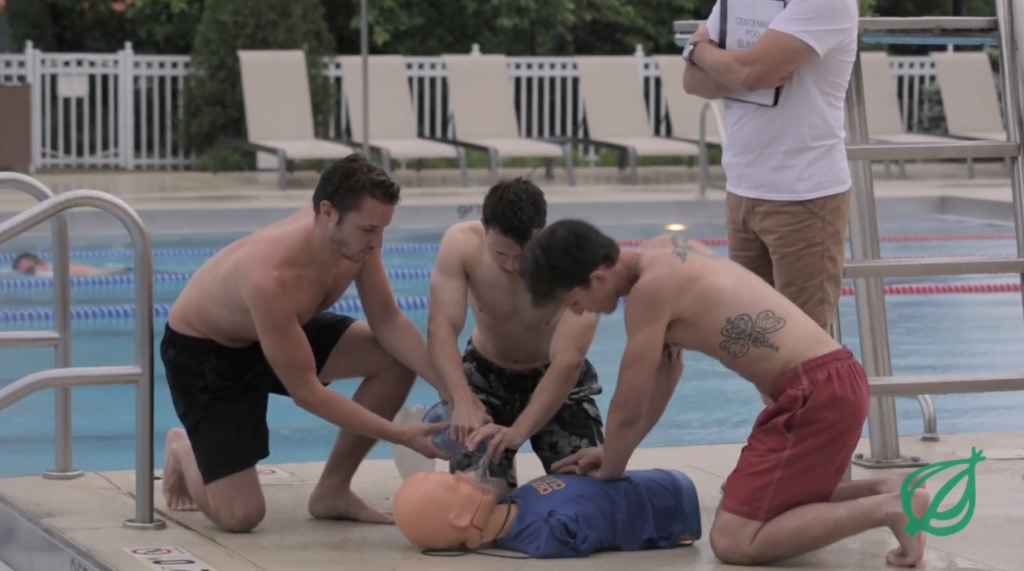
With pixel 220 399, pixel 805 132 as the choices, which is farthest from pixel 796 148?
→ pixel 220 399

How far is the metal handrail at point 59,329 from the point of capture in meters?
4.70

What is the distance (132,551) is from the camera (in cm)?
391

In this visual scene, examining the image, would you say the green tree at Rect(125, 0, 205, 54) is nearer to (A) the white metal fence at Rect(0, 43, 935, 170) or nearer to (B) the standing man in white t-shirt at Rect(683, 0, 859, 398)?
(A) the white metal fence at Rect(0, 43, 935, 170)

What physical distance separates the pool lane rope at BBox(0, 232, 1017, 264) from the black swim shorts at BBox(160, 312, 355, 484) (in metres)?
6.76

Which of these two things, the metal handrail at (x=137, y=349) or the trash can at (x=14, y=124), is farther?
the trash can at (x=14, y=124)

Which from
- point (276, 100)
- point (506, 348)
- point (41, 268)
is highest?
point (276, 100)

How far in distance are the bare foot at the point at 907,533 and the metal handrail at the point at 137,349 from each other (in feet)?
6.38

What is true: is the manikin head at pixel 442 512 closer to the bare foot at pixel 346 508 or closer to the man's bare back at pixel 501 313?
the bare foot at pixel 346 508

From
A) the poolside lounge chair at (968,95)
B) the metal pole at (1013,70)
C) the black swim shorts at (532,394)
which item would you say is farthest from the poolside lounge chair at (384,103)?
the black swim shorts at (532,394)

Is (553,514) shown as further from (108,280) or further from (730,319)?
(108,280)

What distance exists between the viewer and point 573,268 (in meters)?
3.67

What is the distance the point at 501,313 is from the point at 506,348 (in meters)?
0.12

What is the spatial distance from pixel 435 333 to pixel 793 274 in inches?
40.1

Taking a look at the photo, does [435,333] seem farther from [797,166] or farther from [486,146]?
[486,146]
